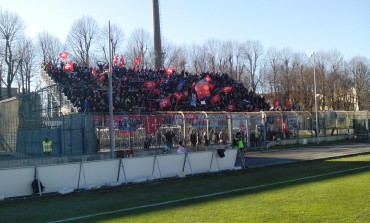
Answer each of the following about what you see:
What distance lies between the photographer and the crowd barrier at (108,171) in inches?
514

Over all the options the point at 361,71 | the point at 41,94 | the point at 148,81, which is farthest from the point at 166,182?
the point at 361,71

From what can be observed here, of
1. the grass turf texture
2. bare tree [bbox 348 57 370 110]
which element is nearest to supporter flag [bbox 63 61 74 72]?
the grass turf texture

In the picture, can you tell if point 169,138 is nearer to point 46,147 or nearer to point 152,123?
point 152,123

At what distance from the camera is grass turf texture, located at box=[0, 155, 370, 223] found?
28.7ft

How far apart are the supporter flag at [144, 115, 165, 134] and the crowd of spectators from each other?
24.8 ft

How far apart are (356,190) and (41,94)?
1830cm

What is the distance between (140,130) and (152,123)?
1.04m

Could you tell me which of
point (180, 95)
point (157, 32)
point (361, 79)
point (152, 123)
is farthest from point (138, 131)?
point (361, 79)

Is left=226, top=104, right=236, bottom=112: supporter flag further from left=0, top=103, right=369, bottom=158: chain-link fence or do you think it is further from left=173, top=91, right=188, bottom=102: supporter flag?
left=0, top=103, right=369, bottom=158: chain-link fence

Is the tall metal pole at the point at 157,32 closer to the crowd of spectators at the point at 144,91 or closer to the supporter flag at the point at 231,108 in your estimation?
the crowd of spectators at the point at 144,91

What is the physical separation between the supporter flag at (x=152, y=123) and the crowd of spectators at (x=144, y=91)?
7554 mm

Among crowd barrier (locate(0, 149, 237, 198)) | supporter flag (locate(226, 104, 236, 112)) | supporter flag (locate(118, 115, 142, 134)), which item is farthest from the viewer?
supporter flag (locate(226, 104, 236, 112))

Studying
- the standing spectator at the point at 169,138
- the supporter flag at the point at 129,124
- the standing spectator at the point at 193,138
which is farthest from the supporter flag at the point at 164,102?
the supporter flag at the point at 129,124

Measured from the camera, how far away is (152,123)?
2438cm
